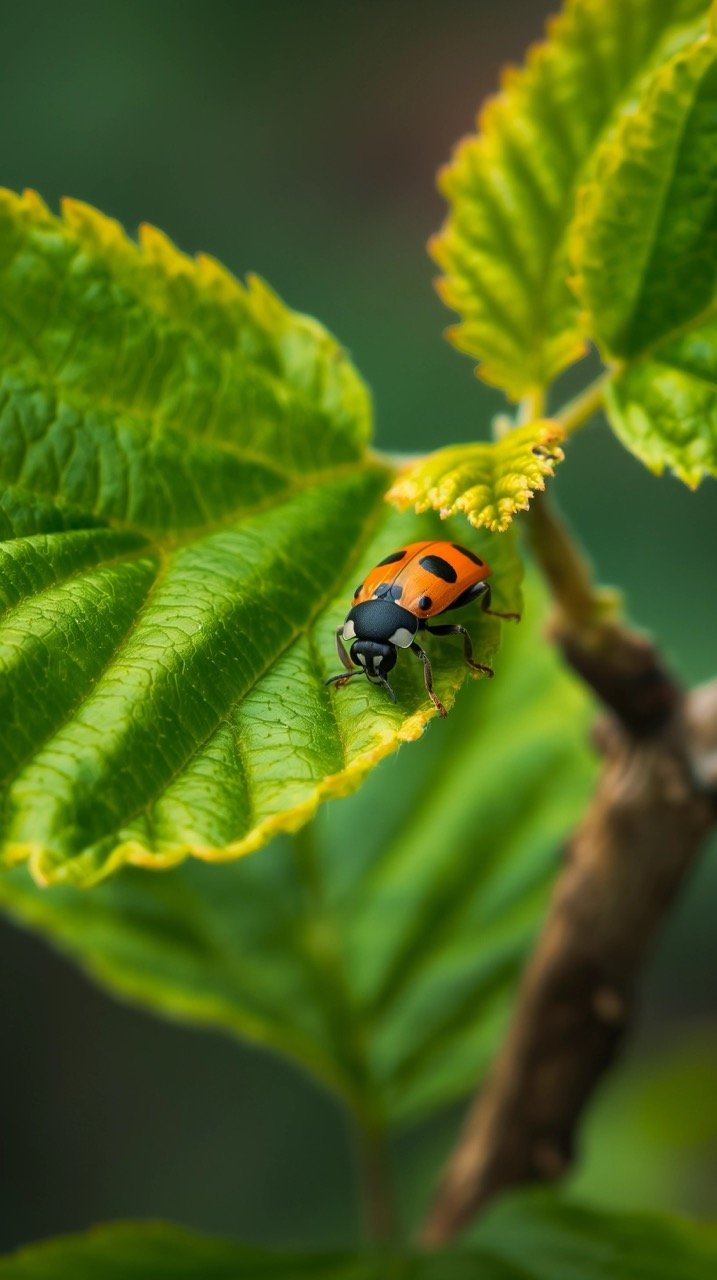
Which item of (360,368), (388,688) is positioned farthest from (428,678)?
(360,368)

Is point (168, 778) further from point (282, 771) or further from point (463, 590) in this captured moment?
point (463, 590)

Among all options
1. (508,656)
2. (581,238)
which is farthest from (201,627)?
(508,656)

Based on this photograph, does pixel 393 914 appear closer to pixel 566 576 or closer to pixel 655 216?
pixel 566 576

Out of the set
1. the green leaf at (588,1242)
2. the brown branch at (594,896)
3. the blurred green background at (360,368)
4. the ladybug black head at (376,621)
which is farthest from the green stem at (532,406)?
the blurred green background at (360,368)

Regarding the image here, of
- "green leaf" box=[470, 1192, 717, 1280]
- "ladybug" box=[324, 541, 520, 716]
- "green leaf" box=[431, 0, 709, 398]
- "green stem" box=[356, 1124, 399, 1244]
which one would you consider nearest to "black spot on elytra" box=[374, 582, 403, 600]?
"ladybug" box=[324, 541, 520, 716]

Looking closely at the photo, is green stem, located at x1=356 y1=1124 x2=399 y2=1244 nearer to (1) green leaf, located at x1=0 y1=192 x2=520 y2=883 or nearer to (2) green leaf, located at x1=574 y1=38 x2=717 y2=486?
(1) green leaf, located at x1=0 y1=192 x2=520 y2=883

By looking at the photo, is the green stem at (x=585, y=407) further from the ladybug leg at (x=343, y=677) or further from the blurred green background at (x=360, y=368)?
the blurred green background at (x=360, y=368)
